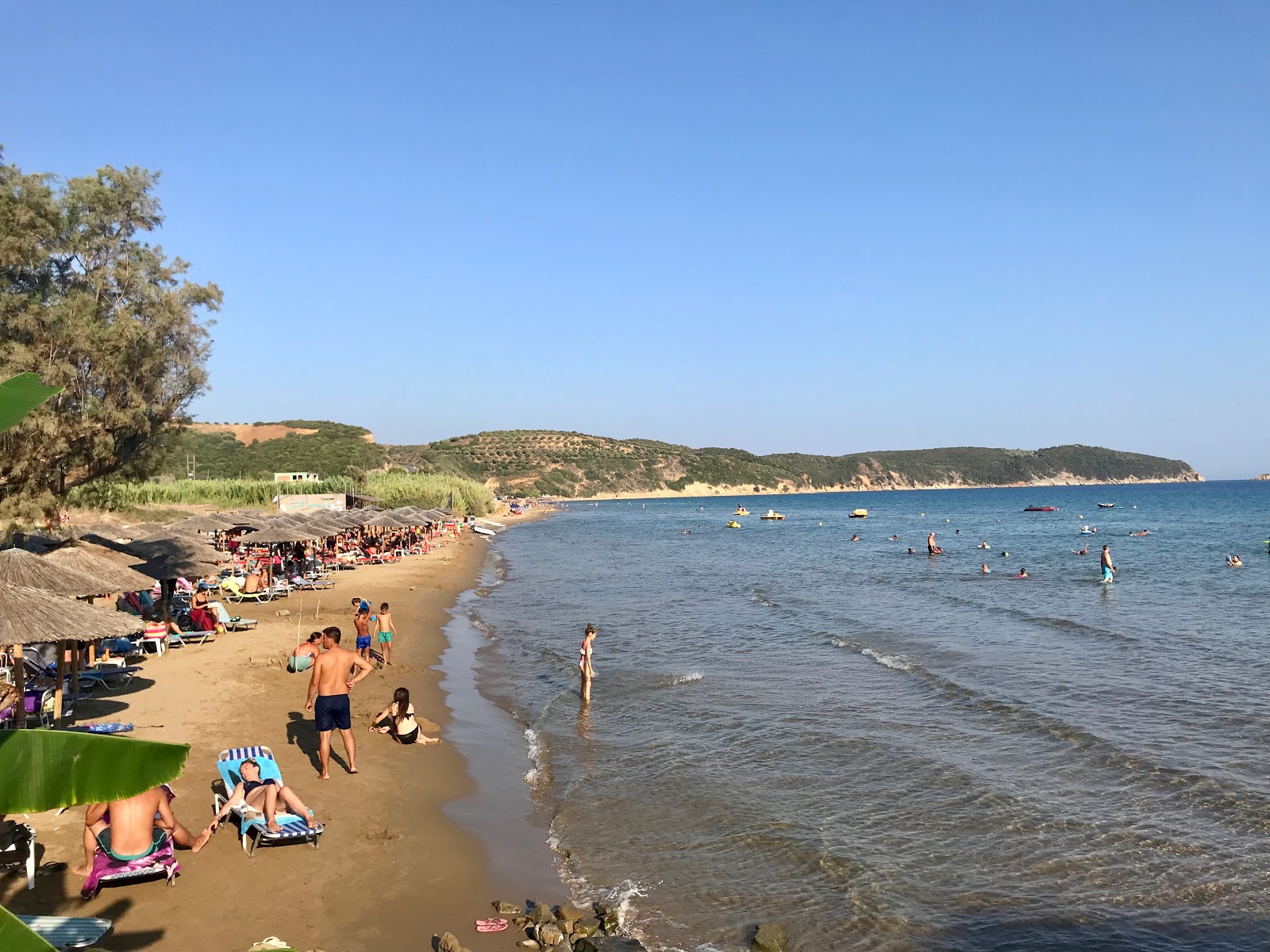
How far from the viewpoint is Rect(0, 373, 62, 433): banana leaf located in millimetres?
1684

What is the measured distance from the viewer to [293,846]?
25.3 feet

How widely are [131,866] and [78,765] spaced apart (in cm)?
584

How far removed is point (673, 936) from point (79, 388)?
45.5ft

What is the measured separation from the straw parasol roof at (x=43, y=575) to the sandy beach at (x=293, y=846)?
1.46 meters

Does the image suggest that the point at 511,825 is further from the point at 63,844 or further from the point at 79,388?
the point at 79,388

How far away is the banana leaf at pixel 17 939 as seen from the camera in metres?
1.42

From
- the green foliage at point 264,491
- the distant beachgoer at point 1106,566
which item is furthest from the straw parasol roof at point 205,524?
the distant beachgoer at point 1106,566

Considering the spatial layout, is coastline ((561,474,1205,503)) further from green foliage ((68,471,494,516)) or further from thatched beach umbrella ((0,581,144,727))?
thatched beach umbrella ((0,581,144,727))

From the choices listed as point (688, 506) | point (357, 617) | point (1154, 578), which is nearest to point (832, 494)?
point (688, 506)

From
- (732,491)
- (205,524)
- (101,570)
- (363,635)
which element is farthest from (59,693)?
(732,491)

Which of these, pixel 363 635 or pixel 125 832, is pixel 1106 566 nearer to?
pixel 363 635

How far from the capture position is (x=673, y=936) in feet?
22.3

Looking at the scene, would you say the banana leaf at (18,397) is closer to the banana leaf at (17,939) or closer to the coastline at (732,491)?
the banana leaf at (17,939)

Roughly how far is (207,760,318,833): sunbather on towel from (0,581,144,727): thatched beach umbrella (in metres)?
2.37
